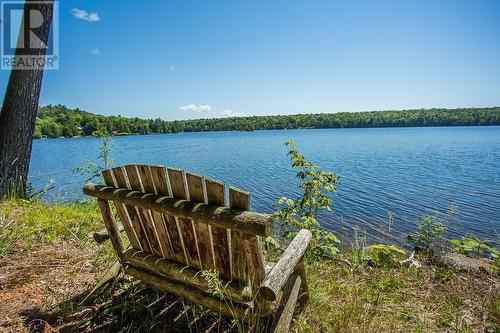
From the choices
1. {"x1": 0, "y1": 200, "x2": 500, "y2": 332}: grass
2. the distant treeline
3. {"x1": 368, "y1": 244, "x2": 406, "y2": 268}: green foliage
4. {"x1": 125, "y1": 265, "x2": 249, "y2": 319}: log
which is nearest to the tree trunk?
{"x1": 0, "y1": 200, "x2": 500, "y2": 332}: grass

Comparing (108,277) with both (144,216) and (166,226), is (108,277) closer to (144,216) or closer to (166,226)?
(144,216)

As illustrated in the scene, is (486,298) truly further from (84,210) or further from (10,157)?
(10,157)

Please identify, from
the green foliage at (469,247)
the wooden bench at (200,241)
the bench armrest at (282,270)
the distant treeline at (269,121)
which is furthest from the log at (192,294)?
the distant treeline at (269,121)

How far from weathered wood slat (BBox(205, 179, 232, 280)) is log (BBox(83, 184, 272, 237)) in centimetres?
6

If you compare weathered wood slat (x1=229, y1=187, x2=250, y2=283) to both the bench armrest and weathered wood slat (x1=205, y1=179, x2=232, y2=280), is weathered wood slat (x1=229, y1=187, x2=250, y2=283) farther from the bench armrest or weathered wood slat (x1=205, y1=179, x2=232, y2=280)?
the bench armrest

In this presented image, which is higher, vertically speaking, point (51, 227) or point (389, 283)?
point (51, 227)

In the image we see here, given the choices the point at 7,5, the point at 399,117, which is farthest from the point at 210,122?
the point at 7,5

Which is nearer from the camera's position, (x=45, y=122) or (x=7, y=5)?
(x=7, y=5)

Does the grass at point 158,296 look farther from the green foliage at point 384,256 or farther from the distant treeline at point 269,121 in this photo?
the distant treeline at point 269,121

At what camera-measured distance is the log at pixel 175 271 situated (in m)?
2.03

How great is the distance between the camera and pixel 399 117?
10669cm

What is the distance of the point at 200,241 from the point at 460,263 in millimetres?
4857

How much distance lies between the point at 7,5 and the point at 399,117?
391ft

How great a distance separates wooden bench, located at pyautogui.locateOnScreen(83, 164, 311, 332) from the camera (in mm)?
1754
